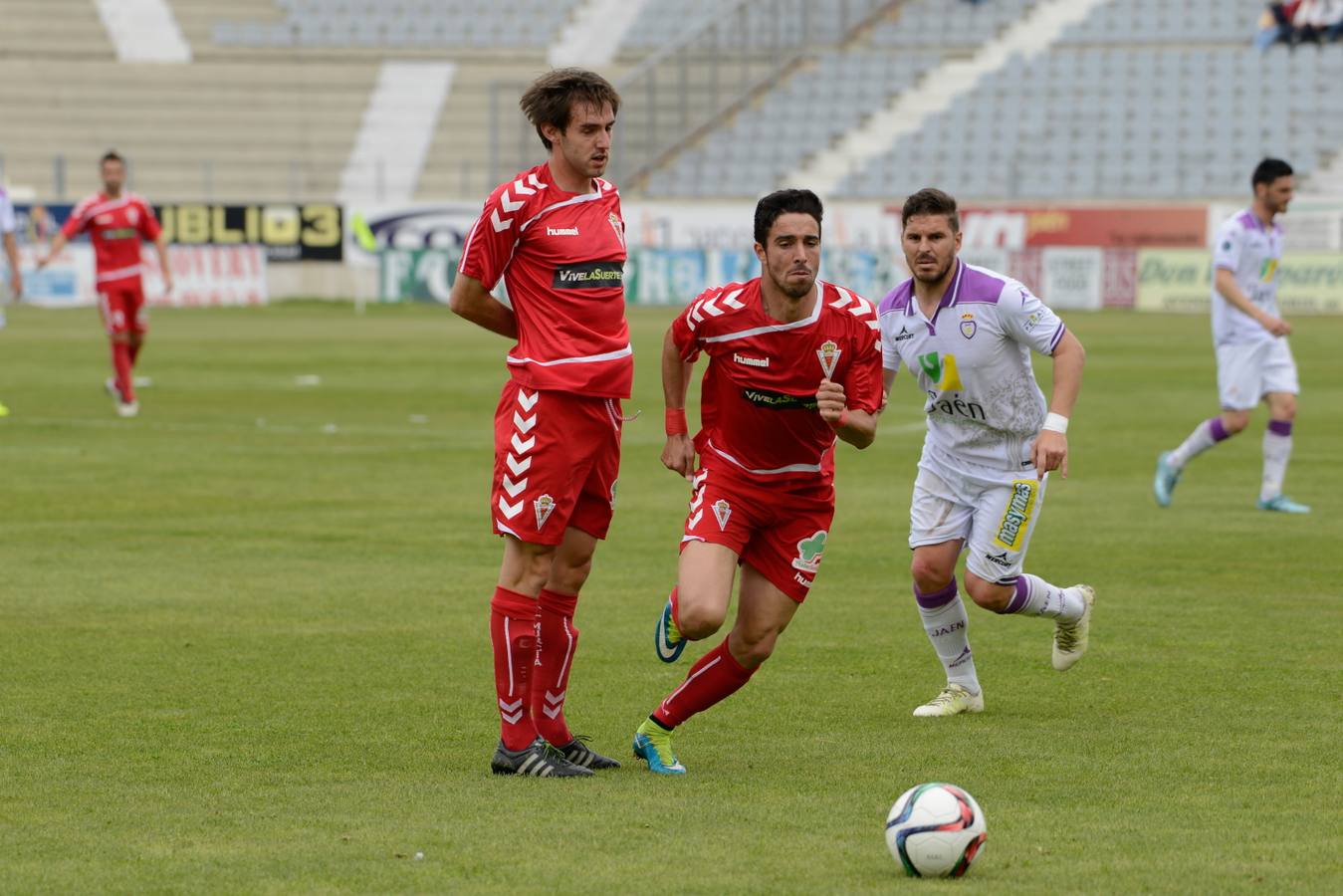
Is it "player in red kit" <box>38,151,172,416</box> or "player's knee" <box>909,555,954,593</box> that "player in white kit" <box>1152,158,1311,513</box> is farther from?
"player in red kit" <box>38,151,172,416</box>

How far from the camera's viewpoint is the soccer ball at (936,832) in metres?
5.30

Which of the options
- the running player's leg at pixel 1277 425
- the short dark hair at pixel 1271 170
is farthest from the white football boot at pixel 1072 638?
the running player's leg at pixel 1277 425

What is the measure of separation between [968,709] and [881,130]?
147 ft

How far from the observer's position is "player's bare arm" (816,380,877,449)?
6527mm

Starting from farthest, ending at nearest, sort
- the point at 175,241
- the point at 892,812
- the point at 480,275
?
the point at 175,241 < the point at 480,275 < the point at 892,812

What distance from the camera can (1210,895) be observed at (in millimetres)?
5125

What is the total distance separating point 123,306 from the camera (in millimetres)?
20969

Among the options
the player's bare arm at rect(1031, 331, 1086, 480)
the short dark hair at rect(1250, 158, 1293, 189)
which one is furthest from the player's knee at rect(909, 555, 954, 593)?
the short dark hair at rect(1250, 158, 1293, 189)

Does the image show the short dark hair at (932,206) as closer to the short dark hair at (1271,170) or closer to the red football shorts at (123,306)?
the short dark hair at (1271,170)

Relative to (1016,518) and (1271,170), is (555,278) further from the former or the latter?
(1271,170)

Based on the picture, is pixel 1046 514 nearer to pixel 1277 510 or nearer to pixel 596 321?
Answer: pixel 1277 510

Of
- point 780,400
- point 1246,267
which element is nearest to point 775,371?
point 780,400

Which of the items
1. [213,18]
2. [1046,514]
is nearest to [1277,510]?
[1046,514]

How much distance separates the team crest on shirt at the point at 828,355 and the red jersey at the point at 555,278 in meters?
0.61
